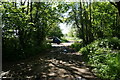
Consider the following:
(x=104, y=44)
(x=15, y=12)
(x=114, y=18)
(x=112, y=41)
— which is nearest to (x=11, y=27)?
Result: (x=15, y=12)

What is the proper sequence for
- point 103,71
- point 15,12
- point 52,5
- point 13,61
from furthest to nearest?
point 52,5, point 13,61, point 15,12, point 103,71

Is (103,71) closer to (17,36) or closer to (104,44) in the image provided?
(104,44)

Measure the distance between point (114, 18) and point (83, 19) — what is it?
18.1ft

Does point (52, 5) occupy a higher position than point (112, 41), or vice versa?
point (52, 5)

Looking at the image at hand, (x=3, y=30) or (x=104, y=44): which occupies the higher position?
(x=3, y=30)

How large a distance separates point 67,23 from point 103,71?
15835mm

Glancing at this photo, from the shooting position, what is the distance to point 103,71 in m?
5.23

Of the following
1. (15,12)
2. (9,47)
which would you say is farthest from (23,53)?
(15,12)

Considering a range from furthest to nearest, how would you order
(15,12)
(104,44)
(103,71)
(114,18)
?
1. (114,18)
2. (104,44)
3. (15,12)
4. (103,71)

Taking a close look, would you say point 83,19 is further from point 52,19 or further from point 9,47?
point 9,47

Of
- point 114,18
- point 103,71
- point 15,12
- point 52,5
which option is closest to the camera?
point 103,71

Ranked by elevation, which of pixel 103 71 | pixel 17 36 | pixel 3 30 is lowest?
pixel 103 71

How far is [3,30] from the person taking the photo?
792cm

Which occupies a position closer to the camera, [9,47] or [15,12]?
[15,12]
